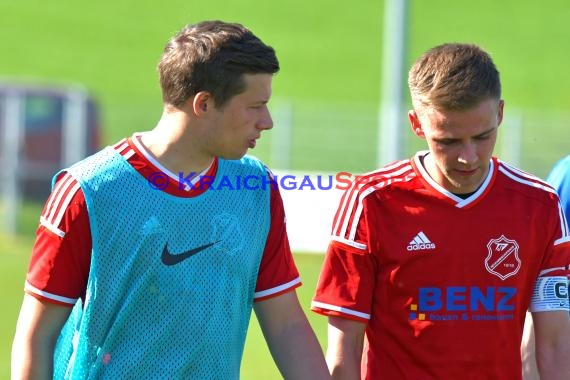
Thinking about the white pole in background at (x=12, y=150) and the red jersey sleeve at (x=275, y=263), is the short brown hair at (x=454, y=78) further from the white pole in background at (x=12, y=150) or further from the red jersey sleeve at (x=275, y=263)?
the white pole in background at (x=12, y=150)

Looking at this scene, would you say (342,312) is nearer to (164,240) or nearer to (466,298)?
(466,298)

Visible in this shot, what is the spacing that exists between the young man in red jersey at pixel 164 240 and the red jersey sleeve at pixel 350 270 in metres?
0.35

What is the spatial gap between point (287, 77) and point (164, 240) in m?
26.1

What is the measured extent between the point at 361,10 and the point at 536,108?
674 cm

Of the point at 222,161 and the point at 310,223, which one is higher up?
the point at 222,161

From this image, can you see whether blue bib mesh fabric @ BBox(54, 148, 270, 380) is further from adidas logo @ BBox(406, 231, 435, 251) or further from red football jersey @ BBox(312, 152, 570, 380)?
adidas logo @ BBox(406, 231, 435, 251)

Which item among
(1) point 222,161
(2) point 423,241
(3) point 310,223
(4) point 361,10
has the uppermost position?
(4) point 361,10

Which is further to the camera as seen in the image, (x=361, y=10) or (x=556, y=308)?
(x=361, y=10)

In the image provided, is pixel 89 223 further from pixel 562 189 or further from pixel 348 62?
pixel 348 62

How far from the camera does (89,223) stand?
3.29 m

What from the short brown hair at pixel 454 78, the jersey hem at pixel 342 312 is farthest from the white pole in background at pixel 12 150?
the short brown hair at pixel 454 78

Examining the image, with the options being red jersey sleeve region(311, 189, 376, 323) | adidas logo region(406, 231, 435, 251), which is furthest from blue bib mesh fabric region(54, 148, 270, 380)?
adidas logo region(406, 231, 435, 251)

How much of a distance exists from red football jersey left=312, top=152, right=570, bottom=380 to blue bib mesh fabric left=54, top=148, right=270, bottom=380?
47 centimetres

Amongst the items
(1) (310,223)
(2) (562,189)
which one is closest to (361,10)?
(1) (310,223)
